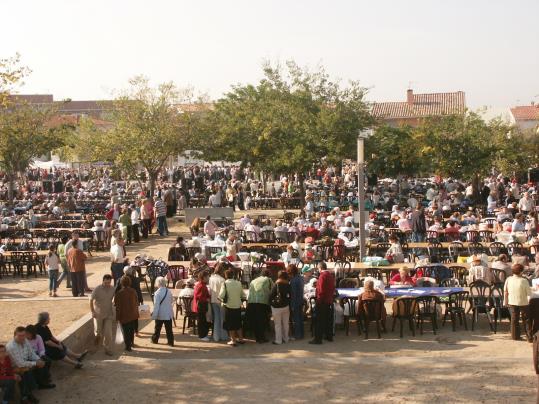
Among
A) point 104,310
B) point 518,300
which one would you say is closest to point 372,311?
point 518,300

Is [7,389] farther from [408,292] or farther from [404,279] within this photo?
[404,279]

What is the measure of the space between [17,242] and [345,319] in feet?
41.2

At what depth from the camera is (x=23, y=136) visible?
Answer: 1387 inches

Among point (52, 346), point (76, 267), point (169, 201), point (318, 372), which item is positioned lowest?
point (318, 372)

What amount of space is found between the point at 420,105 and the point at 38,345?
75397 millimetres

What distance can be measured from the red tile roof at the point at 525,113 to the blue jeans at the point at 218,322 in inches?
2612

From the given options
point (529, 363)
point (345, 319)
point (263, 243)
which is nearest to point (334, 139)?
point (263, 243)

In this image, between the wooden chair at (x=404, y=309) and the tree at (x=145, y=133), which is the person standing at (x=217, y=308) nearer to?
the wooden chair at (x=404, y=309)

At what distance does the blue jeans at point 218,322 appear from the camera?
13.2m

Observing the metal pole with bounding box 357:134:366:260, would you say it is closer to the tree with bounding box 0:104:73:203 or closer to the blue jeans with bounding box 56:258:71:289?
the blue jeans with bounding box 56:258:71:289

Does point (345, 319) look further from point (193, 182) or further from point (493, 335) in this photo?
point (193, 182)

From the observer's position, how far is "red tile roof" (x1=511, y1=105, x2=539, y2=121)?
249 feet

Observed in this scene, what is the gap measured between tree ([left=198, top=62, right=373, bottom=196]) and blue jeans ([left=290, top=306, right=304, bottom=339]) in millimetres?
17534

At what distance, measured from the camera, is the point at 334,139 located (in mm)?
30781
